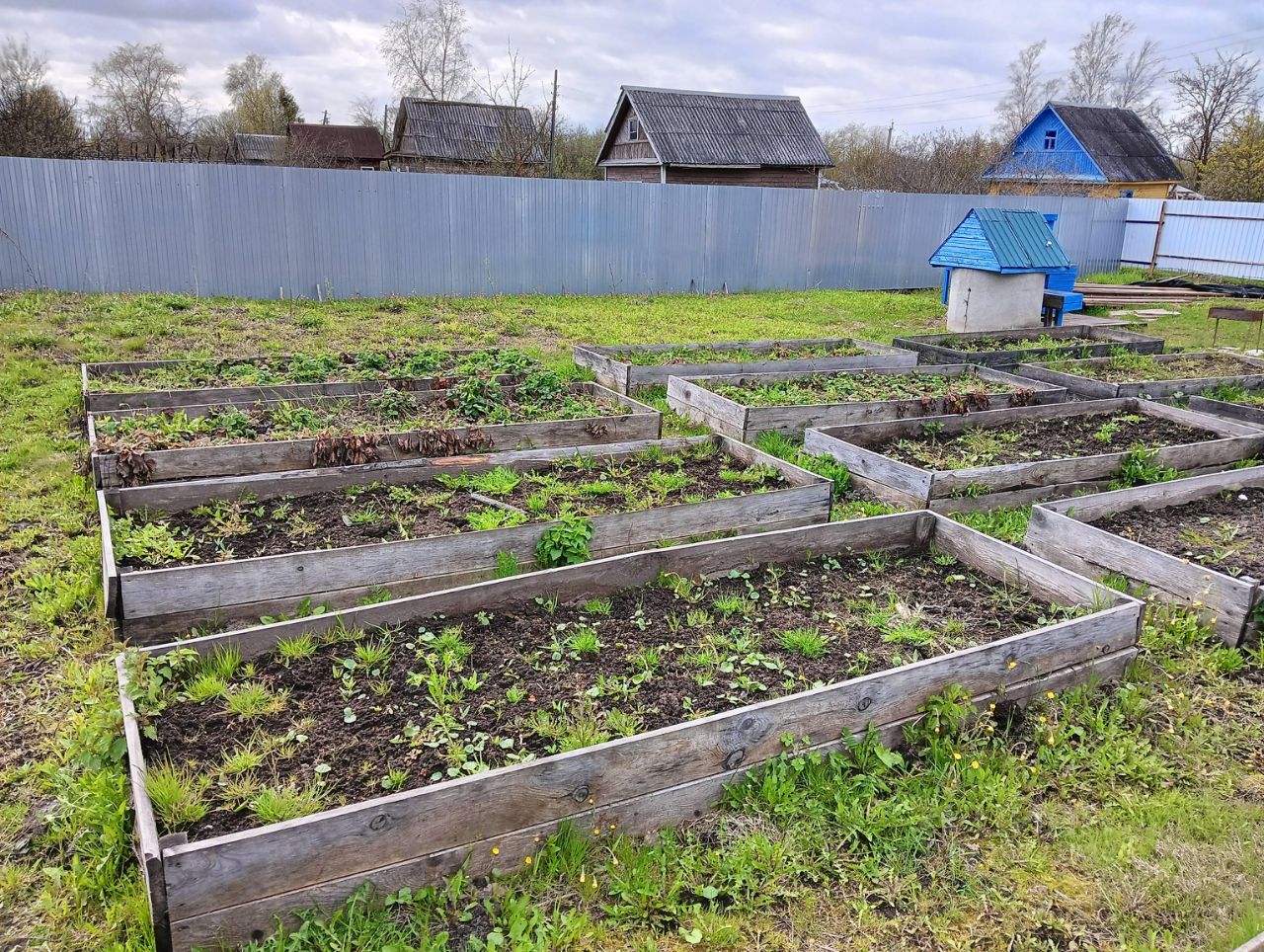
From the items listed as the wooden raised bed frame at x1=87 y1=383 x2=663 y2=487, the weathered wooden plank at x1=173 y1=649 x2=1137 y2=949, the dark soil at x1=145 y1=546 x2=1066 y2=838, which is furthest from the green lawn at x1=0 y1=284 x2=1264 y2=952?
the wooden raised bed frame at x1=87 y1=383 x2=663 y2=487

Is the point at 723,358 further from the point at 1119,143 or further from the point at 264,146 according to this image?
the point at 264,146

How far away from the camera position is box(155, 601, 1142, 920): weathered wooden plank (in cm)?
222

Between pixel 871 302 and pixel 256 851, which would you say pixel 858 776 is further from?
pixel 871 302

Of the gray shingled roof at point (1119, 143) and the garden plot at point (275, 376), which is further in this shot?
the gray shingled roof at point (1119, 143)

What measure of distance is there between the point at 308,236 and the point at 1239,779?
14.3m

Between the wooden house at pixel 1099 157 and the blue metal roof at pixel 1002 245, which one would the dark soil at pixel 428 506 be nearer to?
the blue metal roof at pixel 1002 245

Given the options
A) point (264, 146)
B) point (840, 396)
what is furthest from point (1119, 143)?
point (264, 146)

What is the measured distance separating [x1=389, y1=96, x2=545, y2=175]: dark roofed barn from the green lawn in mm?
28631

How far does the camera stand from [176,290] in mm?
13320

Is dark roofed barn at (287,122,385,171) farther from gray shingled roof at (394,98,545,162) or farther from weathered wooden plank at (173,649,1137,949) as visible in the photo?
weathered wooden plank at (173,649,1137,949)

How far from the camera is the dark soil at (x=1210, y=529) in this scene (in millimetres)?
4688

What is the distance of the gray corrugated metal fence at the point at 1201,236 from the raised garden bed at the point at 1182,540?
18424 millimetres

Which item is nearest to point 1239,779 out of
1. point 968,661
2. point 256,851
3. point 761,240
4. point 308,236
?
point 968,661

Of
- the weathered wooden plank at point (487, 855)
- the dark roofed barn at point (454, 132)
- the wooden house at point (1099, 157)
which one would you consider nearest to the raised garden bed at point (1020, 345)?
the weathered wooden plank at point (487, 855)
